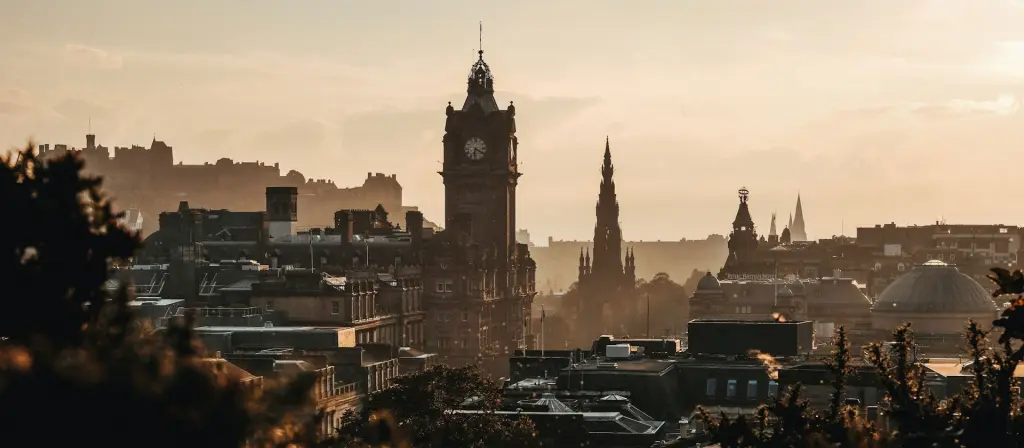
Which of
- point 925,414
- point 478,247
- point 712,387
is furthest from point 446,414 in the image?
point 478,247

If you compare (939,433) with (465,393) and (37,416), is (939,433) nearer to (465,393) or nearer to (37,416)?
(37,416)

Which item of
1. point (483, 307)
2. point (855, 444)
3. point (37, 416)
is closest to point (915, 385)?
point (855, 444)

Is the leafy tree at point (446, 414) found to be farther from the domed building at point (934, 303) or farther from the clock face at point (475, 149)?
the domed building at point (934, 303)

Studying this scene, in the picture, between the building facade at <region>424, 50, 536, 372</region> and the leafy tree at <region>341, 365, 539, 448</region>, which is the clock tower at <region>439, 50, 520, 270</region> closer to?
the building facade at <region>424, 50, 536, 372</region>

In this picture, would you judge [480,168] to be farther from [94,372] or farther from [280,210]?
[94,372]

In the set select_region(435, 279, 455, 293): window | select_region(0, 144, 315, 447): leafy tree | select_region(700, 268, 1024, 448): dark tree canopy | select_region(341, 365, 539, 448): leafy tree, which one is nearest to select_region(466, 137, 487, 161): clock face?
select_region(435, 279, 455, 293): window

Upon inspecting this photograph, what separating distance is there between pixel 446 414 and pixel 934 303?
9883 centimetres

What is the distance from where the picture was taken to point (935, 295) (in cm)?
17312

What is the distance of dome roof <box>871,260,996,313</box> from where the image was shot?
563ft

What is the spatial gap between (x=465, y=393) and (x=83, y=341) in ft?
214

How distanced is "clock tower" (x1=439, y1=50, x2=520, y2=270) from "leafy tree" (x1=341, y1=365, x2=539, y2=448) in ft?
253

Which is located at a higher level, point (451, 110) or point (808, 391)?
point (451, 110)

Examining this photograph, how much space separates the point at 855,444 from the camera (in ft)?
124

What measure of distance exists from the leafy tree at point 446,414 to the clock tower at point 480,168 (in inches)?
3040
